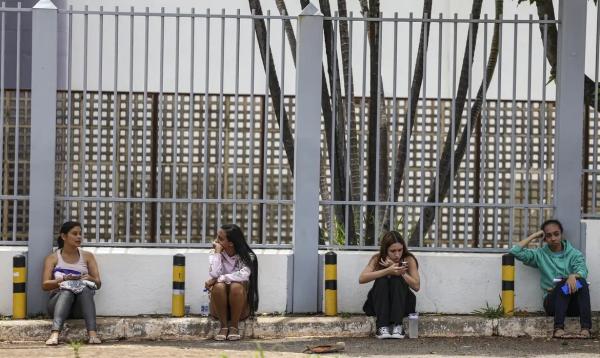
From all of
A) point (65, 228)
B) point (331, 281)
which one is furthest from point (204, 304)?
point (65, 228)

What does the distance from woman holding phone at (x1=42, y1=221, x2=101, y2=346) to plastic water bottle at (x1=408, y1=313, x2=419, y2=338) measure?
2373 mm

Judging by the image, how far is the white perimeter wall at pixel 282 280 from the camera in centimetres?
1039

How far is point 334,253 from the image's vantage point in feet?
33.8

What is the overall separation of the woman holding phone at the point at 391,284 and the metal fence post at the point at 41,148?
2.56 metres

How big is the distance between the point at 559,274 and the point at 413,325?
1.29 metres

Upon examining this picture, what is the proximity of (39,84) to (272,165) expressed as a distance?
124 inches

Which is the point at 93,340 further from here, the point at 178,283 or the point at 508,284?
the point at 508,284

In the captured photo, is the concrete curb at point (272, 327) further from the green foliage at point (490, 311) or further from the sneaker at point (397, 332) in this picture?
the sneaker at point (397, 332)

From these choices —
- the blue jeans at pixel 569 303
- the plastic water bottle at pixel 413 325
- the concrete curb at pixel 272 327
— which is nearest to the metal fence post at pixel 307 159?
the concrete curb at pixel 272 327

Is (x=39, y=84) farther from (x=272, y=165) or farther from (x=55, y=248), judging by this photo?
(x=272, y=165)

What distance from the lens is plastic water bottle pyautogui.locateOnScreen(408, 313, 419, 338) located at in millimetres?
10047

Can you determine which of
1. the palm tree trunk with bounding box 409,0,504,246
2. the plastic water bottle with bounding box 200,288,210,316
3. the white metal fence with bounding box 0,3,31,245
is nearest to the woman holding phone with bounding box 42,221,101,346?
the white metal fence with bounding box 0,3,31,245

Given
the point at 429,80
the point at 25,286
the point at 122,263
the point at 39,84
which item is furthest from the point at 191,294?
the point at 429,80

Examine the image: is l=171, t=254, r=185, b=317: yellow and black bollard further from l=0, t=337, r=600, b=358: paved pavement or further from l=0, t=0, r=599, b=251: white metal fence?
l=0, t=337, r=600, b=358: paved pavement
